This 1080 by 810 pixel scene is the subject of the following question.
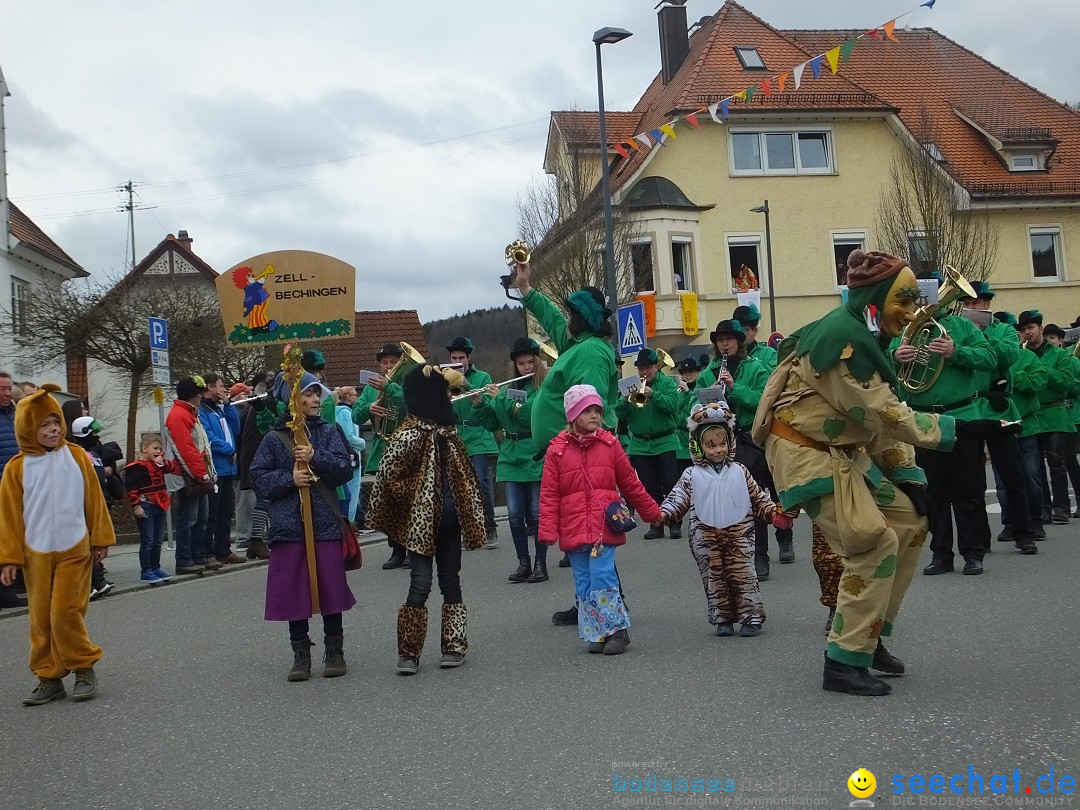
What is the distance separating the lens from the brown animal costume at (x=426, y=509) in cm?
722

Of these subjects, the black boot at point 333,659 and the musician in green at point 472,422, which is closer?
the black boot at point 333,659

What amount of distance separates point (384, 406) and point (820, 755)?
8.12m

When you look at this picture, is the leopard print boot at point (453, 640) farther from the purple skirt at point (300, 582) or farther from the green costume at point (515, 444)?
the green costume at point (515, 444)

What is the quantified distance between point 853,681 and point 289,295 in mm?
14452

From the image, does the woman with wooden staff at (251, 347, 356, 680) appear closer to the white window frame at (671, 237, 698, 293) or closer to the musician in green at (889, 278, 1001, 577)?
the musician in green at (889, 278, 1001, 577)

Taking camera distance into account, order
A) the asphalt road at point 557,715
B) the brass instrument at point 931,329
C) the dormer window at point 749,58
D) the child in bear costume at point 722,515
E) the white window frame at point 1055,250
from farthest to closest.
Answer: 1. the dormer window at point 749,58
2. the white window frame at point 1055,250
3. the brass instrument at point 931,329
4. the child in bear costume at point 722,515
5. the asphalt road at point 557,715

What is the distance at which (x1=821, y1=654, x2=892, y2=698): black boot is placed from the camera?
5766mm

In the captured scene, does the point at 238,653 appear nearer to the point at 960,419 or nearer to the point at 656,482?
the point at 960,419

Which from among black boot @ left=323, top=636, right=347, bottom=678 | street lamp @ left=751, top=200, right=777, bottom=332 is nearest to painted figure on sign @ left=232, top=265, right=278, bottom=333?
black boot @ left=323, top=636, right=347, bottom=678

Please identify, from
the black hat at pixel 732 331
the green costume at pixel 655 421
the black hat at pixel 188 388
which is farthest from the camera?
the green costume at pixel 655 421

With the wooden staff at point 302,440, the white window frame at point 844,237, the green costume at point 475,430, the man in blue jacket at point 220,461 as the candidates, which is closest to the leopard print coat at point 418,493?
the wooden staff at point 302,440

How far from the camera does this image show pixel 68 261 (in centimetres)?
4203

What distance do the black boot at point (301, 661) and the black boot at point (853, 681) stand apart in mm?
3020

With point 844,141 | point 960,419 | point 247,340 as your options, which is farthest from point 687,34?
point 960,419
